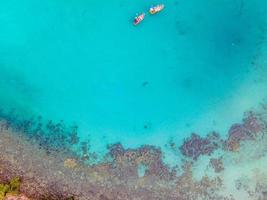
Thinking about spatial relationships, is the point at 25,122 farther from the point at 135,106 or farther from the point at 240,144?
the point at 240,144

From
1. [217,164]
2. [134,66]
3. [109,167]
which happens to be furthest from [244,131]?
[109,167]

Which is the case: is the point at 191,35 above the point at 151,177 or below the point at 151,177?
above

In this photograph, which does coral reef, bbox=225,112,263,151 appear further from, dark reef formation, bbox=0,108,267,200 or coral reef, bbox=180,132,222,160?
coral reef, bbox=180,132,222,160

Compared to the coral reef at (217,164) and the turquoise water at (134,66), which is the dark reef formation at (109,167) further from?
the turquoise water at (134,66)

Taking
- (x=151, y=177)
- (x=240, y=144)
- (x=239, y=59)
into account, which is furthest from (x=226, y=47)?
(x=151, y=177)

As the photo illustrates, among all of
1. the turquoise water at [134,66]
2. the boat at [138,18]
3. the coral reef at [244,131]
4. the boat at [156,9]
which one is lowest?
the coral reef at [244,131]

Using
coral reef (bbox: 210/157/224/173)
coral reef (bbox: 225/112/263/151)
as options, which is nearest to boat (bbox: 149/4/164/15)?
coral reef (bbox: 225/112/263/151)

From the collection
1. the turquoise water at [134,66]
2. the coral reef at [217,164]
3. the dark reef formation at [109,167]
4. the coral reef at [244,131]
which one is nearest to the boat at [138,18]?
the turquoise water at [134,66]

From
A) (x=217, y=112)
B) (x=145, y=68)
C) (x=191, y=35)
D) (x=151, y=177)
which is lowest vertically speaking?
(x=151, y=177)
